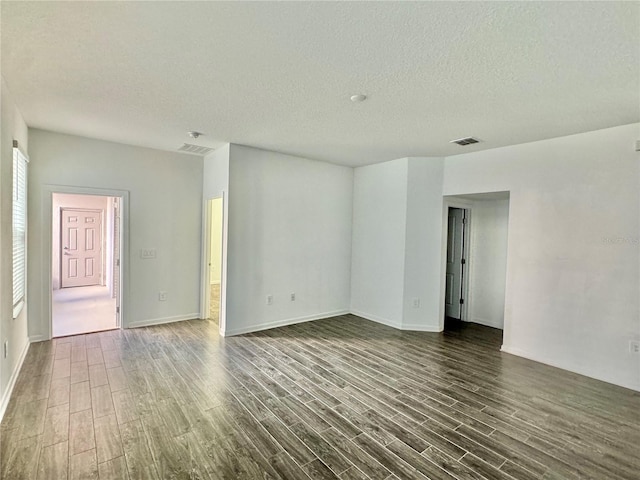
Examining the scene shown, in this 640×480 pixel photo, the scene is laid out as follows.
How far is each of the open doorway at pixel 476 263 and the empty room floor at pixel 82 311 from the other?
17.8 ft

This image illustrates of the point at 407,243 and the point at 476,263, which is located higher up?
the point at 407,243

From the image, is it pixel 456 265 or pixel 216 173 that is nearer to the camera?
pixel 216 173

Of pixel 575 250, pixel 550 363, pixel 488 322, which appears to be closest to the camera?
pixel 575 250

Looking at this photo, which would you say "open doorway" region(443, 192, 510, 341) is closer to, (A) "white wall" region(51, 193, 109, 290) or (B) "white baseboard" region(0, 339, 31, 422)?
(B) "white baseboard" region(0, 339, 31, 422)

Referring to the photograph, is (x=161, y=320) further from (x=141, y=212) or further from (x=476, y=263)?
(x=476, y=263)

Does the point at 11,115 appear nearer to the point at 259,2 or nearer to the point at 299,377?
the point at 259,2

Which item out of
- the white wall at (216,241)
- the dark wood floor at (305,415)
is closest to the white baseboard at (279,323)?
the dark wood floor at (305,415)

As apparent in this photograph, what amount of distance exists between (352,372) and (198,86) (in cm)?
314

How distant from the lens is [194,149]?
4918 mm

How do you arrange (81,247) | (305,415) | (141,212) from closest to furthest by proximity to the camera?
(305,415)
(141,212)
(81,247)

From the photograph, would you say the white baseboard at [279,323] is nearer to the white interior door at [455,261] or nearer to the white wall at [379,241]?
the white wall at [379,241]

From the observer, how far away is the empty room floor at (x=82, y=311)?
15.7ft

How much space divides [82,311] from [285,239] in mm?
3830

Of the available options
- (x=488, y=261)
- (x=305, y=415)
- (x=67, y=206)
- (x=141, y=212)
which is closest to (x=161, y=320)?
(x=141, y=212)
